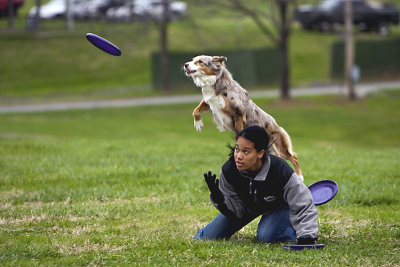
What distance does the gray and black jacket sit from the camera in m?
6.00

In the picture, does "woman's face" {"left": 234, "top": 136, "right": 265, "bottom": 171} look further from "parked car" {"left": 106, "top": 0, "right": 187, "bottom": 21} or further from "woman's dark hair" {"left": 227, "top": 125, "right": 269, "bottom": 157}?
"parked car" {"left": 106, "top": 0, "right": 187, "bottom": 21}

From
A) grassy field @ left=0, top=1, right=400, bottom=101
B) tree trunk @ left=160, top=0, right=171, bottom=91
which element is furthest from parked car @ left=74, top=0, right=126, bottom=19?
tree trunk @ left=160, top=0, right=171, bottom=91

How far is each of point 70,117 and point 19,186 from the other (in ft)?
52.0

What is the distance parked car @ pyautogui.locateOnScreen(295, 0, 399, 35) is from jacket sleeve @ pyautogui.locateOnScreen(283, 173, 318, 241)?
39871mm

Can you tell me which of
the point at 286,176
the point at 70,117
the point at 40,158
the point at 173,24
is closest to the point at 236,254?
the point at 286,176

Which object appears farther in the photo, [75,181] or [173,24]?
[173,24]

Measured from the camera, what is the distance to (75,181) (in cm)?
948

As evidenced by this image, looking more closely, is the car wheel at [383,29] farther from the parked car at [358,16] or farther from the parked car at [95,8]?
the parked car at [95,8]

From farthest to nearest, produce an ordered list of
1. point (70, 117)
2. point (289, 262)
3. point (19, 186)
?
point (70, 117)
point (19, 186)
point (289, 262)

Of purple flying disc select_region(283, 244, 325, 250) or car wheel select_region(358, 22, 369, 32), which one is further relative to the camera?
car wheel select_region(358, 22, 369, 32)

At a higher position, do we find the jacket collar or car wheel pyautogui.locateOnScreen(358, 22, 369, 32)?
the jacket collar

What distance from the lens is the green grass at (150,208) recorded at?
18.9 ft

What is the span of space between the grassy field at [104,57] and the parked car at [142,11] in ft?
2.88

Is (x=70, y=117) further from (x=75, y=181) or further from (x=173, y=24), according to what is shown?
(x=173, y=24)
